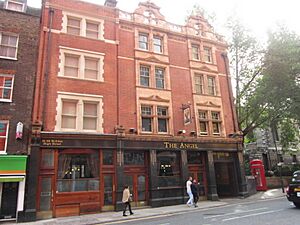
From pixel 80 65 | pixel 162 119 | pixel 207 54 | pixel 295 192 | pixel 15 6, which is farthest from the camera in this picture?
pixel 207 54

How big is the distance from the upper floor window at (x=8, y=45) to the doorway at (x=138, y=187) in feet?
35.8

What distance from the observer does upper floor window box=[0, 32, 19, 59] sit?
15422 millimetres

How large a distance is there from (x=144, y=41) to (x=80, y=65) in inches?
239

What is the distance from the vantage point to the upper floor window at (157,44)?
20516 mm

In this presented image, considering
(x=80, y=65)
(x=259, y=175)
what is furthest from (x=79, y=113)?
(x=259, y=175)

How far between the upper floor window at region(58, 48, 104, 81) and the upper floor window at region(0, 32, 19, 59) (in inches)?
113

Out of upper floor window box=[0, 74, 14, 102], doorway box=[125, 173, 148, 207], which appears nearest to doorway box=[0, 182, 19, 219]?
upper floor window box=[0, 74, 14, 102]

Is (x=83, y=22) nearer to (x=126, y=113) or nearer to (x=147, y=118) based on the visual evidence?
(x=126, y=113)

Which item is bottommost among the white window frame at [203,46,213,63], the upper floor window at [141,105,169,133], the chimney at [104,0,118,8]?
the upper floor window at [141,105,169,133]

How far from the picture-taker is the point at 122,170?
15.9m

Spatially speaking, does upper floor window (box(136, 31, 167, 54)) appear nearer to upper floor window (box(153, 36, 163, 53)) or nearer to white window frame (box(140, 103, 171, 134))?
upper floor window (box(153, 36, 163, 53))

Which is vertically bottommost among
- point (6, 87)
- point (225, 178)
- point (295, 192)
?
point (295, 192)

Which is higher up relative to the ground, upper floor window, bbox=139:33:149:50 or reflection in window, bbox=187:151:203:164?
upper floor window, bbox=139:33:149:50

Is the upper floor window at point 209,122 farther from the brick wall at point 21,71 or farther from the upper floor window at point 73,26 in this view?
the brick wall at point 21,71
